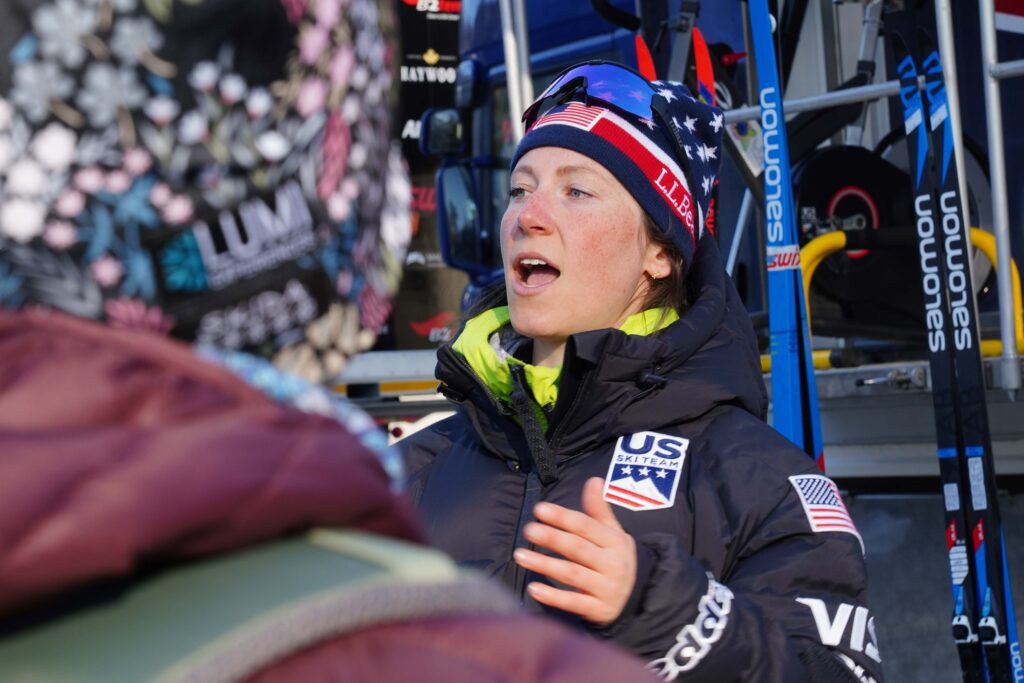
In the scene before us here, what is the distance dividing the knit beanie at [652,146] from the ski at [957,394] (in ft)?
4.51

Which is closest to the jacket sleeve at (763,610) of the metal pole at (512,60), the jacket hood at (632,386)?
the jacket hood at (632,386)

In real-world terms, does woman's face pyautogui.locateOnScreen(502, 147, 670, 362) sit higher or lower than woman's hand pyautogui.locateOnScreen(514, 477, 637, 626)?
higher

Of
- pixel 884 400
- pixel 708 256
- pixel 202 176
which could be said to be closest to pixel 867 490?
pixel 884 400

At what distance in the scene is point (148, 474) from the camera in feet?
1.80

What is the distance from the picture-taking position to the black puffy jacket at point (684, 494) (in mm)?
1651

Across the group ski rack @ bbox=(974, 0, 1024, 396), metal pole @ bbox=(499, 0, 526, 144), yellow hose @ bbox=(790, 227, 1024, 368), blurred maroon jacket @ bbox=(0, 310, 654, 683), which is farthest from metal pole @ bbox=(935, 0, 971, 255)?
blurred maroon jacket @ bbox=(0, 310, 654, 683)

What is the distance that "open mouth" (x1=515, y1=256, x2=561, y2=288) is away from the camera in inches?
86.6

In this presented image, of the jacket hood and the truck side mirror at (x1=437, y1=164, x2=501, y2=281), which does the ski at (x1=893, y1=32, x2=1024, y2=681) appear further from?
the truck side mirror at (x1=437, y1=164, x2=501, y2=281)

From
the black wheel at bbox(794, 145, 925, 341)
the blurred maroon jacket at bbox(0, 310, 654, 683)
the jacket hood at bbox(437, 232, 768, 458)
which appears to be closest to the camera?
the blurred maroon jacket at bbox(0, 310, 654, 683)

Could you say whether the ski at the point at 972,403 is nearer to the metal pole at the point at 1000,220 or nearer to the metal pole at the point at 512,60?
the metal pole at the point at 1000,220

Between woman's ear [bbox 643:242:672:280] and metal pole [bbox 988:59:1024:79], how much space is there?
1.90 metres

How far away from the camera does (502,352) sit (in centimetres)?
226

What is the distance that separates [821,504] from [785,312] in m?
1.77

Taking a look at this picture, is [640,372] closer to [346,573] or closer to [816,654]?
[816,654]
